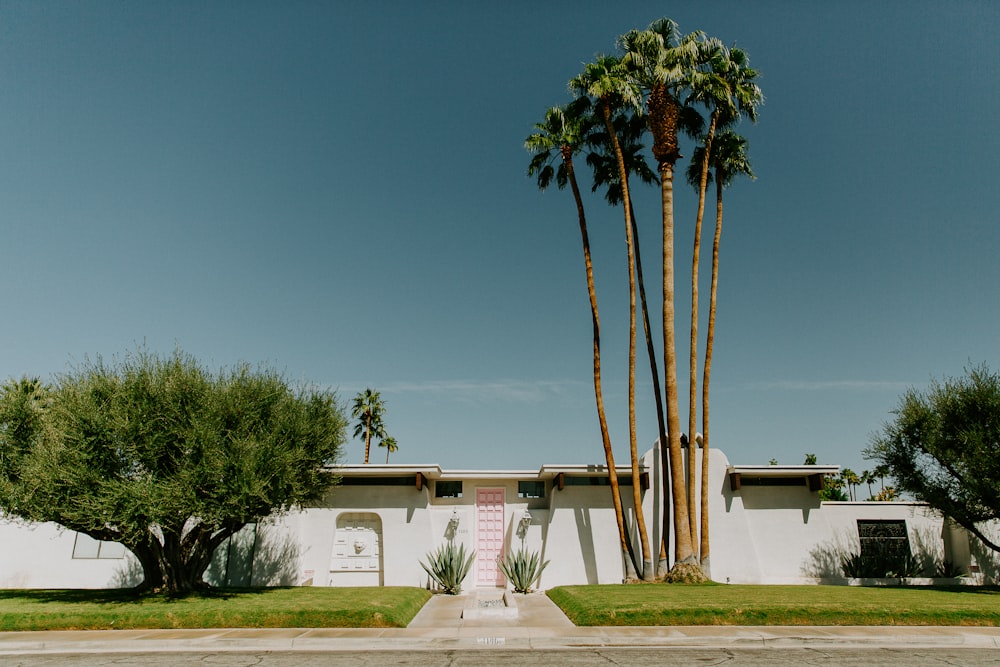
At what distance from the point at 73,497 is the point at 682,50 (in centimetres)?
2113

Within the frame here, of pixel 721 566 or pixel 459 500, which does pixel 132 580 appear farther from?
pixel 721 566

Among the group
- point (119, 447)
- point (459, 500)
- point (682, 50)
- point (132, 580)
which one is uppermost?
point (682, 50)

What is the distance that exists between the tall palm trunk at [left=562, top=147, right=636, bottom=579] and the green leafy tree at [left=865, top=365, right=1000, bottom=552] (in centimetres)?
885

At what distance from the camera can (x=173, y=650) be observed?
10422mm

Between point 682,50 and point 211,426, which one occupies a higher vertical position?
point 682,50

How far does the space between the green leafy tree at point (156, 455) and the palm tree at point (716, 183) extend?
11574 mm

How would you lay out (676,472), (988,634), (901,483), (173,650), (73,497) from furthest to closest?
(901,483) < (676,472) < (73,497) < (988,634) < (173,650)

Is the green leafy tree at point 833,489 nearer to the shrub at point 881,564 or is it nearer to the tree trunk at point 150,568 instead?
the shrub at point 881,564

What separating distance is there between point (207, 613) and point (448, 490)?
10.3 m

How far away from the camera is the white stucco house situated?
66.8ft

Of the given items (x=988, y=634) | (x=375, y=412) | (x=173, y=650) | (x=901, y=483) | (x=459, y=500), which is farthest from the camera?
(x=375, y=412)

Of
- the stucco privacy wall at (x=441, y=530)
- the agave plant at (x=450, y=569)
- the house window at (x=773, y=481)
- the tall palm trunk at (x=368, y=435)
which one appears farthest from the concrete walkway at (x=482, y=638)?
the tall palm trunk at (x=368, y=435)

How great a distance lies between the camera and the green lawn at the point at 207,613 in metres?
12.0

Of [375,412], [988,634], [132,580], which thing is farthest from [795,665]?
[375,412]
